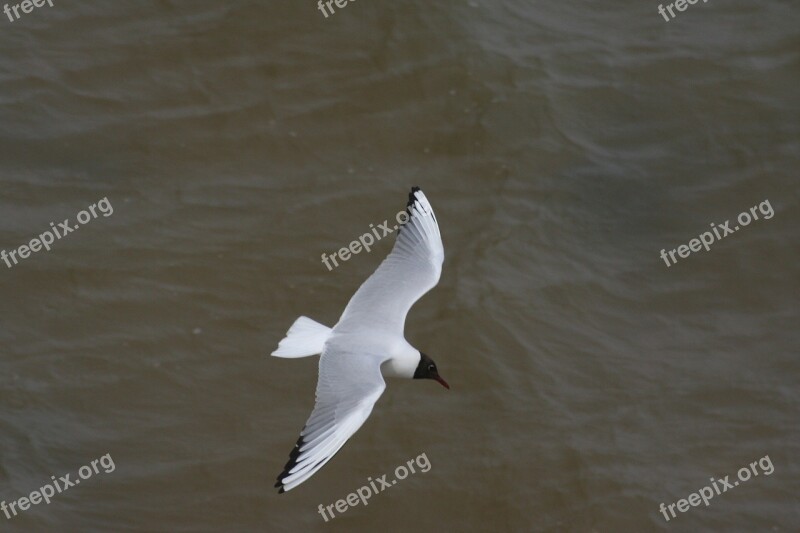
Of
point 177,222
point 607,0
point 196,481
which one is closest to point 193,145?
point 177,222

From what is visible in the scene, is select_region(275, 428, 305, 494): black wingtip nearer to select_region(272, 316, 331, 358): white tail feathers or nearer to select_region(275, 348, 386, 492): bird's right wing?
select_region(275, 348, 386, 492): bird's right wing

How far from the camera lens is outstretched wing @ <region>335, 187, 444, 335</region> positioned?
6035 mm

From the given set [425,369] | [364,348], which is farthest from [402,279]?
[364,348]

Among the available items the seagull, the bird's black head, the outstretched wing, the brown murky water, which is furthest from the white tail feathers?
the brown murky water

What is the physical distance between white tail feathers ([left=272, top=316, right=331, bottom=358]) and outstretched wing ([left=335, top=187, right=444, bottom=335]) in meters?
0.10

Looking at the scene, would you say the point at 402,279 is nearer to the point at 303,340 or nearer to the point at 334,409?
the point at 303,340

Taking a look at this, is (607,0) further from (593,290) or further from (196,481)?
(196,481)

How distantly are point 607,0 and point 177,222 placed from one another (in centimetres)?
374

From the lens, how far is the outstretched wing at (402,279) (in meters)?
6.04

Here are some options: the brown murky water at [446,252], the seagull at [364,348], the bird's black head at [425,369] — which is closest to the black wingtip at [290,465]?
the seagull at [364,348]

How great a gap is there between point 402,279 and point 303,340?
0.68 metres

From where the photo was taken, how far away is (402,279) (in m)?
6.28

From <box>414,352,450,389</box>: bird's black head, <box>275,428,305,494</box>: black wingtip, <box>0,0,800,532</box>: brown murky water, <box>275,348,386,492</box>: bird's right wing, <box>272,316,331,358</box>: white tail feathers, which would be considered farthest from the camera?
<box>0,0,800,532</box>: brown murky water

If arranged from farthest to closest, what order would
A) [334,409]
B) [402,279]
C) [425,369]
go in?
[402,279], [425,369], [334,409]
